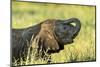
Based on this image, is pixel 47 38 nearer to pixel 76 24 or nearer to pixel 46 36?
pixel 46 36

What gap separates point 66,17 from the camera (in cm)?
255

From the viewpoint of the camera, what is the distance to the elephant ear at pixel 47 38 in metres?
2.41

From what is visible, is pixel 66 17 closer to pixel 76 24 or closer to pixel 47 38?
pixel 76 24

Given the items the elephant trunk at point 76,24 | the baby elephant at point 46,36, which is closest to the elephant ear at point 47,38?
the baby elephant at point 46,36

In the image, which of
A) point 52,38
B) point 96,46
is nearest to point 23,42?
point 52,38

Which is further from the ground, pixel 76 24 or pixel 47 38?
pixel 76 24

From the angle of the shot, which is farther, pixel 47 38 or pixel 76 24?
pixel 76 24

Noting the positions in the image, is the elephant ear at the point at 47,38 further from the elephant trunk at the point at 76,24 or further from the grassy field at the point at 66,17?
the elephant trunk at the point at 76,24

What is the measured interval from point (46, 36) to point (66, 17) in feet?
1.13

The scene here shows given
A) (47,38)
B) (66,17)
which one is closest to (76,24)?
(66,17)

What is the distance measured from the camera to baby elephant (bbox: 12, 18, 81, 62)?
2.31 meters

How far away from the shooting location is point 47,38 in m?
2.44

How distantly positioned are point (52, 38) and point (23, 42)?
1.14 ft

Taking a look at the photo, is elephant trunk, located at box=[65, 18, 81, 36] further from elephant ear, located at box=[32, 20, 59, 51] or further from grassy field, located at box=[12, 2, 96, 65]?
elephant ear, located at box=[32, 20, 59, 51]
